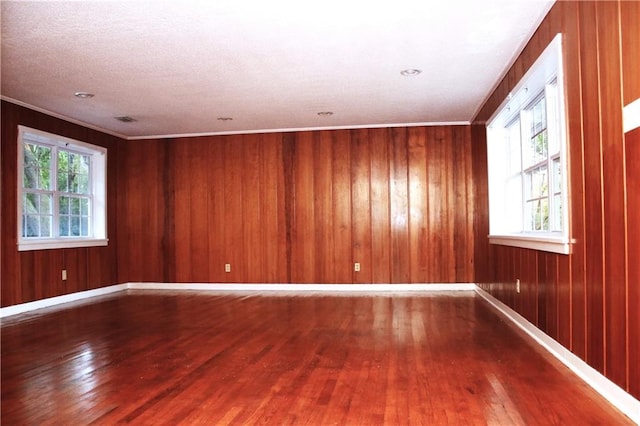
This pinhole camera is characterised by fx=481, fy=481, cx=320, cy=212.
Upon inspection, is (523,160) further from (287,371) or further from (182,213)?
(182,213)

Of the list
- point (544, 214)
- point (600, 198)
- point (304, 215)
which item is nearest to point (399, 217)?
point (304, 215)

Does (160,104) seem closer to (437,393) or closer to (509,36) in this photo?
(509,36)

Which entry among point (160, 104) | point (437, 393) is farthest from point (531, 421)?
point (160, 104)

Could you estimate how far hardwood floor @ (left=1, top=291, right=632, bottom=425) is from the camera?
228cm

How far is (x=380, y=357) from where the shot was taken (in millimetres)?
3244

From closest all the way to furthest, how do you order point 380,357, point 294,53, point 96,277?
point 380,357 < point 294,53 < point 96,277

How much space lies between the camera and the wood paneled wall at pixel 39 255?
17.2 ft

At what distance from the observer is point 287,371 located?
2957 mm

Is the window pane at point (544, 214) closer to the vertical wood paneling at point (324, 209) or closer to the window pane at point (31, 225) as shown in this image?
the vertical wood paneling at point (324, 209)

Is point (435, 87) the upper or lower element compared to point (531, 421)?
upper

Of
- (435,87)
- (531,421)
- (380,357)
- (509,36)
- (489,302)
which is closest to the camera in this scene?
(531,421)

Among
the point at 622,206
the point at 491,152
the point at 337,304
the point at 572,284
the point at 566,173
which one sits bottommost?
the point at 337,304

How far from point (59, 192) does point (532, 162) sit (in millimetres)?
5642

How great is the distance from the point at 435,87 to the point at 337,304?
2.66 m
